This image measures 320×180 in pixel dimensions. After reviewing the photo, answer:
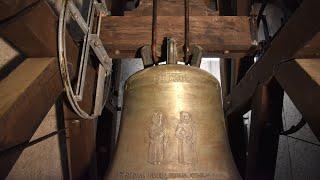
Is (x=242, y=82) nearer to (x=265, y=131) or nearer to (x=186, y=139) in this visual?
(x=265, y=131)

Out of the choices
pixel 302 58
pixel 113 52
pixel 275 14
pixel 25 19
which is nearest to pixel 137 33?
pixel 113 52

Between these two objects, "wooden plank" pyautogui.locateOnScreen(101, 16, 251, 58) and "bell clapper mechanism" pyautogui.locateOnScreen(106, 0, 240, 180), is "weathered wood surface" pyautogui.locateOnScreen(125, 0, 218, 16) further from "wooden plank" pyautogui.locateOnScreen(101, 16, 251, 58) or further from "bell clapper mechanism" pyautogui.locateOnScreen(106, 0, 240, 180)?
"bell clapper mechanism" pyautogui.locateOnScreen(106, 0, 240, 180)

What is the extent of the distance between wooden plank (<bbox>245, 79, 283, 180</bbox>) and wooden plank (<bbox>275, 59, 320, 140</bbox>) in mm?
230

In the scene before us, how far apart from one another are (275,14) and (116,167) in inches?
79.2

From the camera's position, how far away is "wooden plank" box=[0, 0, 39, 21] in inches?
36.3

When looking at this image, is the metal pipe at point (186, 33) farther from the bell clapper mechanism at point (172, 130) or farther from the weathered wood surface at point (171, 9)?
the weathered wood surface at point (171, 9)

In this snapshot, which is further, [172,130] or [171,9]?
[171,9]

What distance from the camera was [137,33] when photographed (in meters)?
1.55

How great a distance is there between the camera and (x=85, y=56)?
131cm

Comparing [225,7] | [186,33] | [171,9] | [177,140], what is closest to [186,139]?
[177,140]

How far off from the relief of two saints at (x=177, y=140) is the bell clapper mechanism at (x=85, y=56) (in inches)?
11.8

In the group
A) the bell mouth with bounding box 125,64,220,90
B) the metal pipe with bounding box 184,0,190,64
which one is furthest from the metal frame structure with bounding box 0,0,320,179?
the metal pipe with bounding box 184,0,190,64

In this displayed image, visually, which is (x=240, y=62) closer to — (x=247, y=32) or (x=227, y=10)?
(x=227, y=10)

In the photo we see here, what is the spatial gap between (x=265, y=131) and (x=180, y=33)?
24.9 inches
